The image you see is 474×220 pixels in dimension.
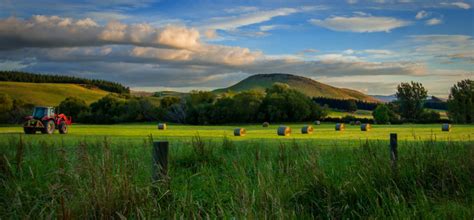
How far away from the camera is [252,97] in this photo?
2670 inches

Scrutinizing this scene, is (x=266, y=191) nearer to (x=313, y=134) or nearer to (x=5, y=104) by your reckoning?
(x=313, y=134)

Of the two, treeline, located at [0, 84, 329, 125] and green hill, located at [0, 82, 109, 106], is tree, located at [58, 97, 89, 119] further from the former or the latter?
green hill, located at [0, 82, 109, 106]

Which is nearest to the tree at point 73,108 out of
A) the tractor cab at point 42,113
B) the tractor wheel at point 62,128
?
the tractor cab at point 42,113

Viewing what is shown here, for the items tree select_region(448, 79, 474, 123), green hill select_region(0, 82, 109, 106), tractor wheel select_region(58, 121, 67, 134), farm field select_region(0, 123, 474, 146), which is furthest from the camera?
green hill select_region(0, 82, 109, 106)

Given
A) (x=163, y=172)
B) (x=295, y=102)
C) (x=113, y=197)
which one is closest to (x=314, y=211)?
(x=163, y=172)

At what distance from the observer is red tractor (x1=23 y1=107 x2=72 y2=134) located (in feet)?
104

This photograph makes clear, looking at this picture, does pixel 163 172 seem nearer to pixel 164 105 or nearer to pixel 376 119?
pixel 376 119

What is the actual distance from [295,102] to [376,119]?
11148 mm

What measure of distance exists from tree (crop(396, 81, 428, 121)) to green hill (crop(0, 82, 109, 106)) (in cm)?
6507

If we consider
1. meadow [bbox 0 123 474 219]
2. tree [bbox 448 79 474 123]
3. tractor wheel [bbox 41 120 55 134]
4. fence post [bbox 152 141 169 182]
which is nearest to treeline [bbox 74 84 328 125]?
tree [bbox 448 79 474 123]

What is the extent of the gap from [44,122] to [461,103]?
63.3m

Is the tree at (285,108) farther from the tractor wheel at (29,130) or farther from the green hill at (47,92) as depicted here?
the green hill at (47,92)

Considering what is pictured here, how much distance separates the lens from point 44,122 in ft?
104

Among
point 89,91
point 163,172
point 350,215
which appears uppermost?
point 89,91
